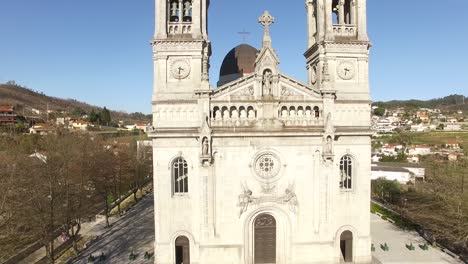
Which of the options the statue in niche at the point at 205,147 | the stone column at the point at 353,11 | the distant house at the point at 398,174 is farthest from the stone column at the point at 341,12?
the distant house at the point at 398,174

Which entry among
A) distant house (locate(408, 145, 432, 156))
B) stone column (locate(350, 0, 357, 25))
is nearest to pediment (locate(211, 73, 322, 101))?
stone column (locate(350, 0, 357, 25))

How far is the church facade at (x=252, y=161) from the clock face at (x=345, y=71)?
1.19m

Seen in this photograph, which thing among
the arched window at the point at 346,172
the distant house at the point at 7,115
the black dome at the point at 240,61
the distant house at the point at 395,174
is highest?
the black dome at the point at 240,61

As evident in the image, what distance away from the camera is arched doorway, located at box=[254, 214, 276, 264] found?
2452 cm

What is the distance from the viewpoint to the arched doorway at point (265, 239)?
965 inches

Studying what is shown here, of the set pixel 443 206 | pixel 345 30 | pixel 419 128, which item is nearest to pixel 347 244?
pixel 443 206

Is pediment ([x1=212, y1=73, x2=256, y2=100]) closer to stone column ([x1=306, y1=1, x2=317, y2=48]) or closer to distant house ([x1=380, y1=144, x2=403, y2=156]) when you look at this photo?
stone column ([x1=306, y1=1, x2=317, y2=48])

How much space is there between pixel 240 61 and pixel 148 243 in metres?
18.9

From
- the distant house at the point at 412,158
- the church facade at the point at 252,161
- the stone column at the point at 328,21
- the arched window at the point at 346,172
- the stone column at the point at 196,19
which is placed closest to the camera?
the church facade at the point at 252,161

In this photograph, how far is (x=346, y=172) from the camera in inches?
992

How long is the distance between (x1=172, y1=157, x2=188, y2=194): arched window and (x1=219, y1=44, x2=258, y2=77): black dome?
45.9 ft

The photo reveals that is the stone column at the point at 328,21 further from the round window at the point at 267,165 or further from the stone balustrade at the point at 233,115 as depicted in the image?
the round window at the point at 267,165

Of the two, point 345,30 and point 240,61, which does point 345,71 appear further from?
point 240,61

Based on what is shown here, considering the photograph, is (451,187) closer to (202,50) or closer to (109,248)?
(202,50)
